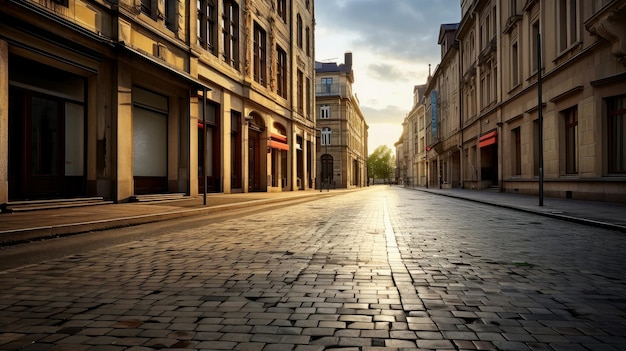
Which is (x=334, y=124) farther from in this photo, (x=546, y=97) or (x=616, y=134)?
(x=616, y=134)

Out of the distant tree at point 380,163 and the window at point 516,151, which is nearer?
the window at point 516,151

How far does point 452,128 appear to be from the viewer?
4144 centimetres

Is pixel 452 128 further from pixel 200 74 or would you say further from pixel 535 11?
pixel 200 74

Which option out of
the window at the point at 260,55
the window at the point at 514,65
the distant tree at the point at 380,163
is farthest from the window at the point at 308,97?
the distant tree at the point at 380,163

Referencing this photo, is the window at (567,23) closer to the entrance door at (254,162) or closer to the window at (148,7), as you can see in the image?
the window at (148,7)

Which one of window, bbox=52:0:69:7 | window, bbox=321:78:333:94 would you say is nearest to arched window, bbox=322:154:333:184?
window, bbox=321:78:333:94

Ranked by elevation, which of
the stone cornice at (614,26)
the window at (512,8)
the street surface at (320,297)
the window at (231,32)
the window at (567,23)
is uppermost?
the window at (512,8)

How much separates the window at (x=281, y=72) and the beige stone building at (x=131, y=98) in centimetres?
340

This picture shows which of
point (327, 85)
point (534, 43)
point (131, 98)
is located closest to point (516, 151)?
point (534, 43)

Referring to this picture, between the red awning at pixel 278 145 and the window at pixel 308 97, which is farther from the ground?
the window at pixel 308 97

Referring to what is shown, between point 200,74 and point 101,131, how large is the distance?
6654 mm

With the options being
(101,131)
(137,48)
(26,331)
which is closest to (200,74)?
(137,48)

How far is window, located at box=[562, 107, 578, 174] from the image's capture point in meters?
16.2

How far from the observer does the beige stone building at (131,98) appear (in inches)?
406
